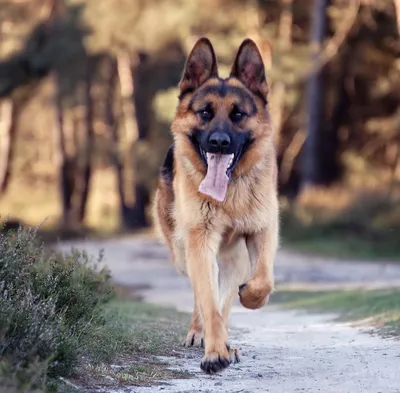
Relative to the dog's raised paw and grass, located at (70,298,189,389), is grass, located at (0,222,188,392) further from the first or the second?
the dog's raised paw

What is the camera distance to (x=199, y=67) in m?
7.90

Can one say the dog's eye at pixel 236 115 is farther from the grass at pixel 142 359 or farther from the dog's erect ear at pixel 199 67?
the grass at pixel 142 359

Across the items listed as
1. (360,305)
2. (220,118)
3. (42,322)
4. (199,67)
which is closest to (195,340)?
(220,118)

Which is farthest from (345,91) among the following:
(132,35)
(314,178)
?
(132,35)

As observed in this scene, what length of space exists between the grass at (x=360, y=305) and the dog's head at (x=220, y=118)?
2177 millimetres

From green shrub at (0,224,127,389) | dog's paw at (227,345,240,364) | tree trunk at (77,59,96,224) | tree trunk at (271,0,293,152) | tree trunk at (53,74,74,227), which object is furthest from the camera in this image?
tree trunk at (77,59,96,224)

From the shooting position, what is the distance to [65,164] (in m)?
41.1

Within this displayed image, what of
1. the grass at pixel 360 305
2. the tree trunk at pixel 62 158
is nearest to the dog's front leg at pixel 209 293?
the grass at pixel 360 305

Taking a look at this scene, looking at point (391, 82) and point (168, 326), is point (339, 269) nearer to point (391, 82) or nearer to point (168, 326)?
point (168, 326)

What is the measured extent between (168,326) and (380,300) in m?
3.25

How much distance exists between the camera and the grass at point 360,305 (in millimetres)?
9453

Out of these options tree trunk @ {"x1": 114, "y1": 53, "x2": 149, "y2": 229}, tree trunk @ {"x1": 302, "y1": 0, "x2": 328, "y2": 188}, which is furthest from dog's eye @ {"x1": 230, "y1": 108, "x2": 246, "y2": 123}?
tree trunk @ {"x1": 114, "y1": 53, "x2": 149, "y2": 229}

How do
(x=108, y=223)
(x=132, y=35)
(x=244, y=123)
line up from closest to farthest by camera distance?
1. (x=244, y=123)
2. (x=132, y=35)
3. (x=108, y=223)

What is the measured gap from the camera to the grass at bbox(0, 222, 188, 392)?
5.52 meters
